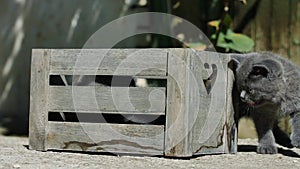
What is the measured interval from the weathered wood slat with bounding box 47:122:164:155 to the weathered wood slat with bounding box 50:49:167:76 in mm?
328

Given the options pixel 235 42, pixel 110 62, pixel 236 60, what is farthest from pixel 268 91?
pixel 235 42

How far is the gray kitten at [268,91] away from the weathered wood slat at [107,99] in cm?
67

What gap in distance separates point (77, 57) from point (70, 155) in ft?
1.99

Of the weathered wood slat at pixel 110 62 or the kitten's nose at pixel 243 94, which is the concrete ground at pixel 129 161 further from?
the weathered wood slat at pixel 110 62

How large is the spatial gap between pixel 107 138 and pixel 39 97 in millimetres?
532

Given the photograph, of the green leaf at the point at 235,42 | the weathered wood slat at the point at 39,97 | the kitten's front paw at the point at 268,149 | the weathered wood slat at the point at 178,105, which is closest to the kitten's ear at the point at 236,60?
the kitten's front paw at the point at 268,149

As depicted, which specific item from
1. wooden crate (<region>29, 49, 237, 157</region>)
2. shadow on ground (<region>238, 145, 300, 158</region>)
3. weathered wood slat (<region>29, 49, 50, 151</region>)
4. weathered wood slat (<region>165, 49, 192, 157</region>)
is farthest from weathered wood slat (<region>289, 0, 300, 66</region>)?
weathered wood slat (<region>29, 49, 50, 151</region>)

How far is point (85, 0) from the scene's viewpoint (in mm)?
5949

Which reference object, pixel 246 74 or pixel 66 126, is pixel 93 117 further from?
pixel 246 74

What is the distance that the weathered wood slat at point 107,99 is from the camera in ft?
12.3

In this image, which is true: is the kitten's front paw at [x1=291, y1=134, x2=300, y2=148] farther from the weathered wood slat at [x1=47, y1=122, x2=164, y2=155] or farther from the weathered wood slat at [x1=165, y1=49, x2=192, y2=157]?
A: the weathered wood slat at [x1=47, y1=122, x2=164, y2=155]

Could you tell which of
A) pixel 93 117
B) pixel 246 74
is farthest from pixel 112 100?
pixel 246 74

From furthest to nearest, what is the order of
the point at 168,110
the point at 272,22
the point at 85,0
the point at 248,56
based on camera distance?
the point at 85,0
the point at 272,22
the point at 248,56
the point at 168,110

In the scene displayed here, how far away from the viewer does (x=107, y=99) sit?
12.7 ft
